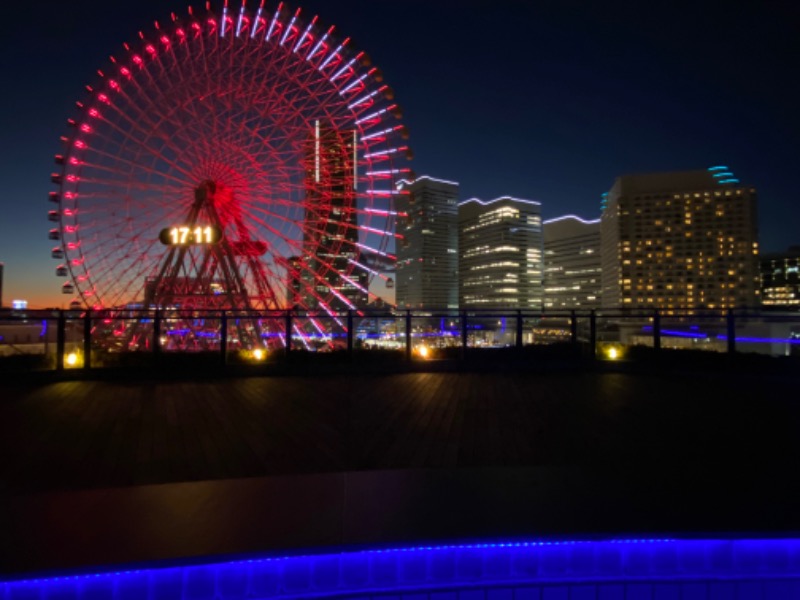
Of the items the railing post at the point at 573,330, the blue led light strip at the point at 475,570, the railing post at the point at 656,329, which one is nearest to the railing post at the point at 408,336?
the railing post at the point at 573,330

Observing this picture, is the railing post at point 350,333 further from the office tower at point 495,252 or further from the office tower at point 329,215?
the office tower at point 495,252

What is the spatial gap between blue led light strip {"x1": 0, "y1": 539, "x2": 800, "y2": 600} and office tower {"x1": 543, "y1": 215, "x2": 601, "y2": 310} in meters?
152

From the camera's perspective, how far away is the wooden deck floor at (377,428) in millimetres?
3527

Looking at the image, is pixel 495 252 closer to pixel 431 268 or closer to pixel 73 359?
pixel 431 268

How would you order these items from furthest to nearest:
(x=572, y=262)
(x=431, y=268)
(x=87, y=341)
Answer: (x=572, y=262) < (x=431, y=268) < (x=87, y=341)

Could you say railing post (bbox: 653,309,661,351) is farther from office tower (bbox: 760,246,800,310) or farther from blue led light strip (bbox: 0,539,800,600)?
office tower (bbox: 760,246,800,310)

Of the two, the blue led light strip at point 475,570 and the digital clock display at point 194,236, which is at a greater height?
the digital clock display at point 194,236

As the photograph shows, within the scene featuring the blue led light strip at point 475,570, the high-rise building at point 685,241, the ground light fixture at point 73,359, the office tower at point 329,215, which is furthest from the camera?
the high-rise building at point 685,241

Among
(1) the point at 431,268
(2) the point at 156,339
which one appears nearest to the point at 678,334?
(2) the point at 156,339

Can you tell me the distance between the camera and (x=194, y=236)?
15766mm

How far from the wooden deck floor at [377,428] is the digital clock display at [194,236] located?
30.4 ft

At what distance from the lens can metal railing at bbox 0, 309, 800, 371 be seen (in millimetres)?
7801

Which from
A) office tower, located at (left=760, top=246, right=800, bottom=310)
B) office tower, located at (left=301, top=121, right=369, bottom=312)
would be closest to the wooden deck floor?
office tower, located at (left=301, top=121, right=369, bottom=312)

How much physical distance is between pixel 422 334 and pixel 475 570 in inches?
256
